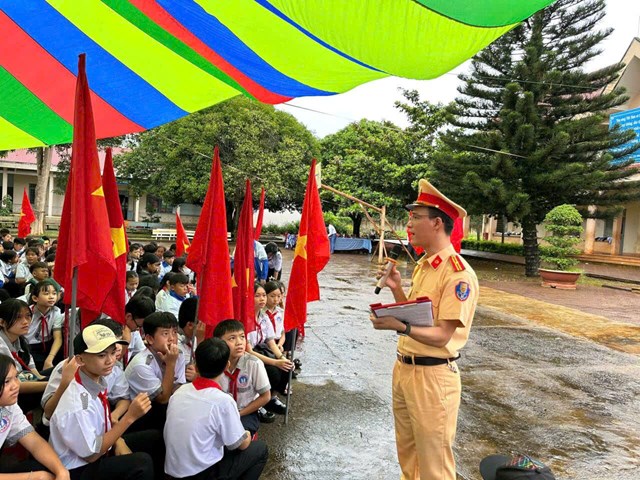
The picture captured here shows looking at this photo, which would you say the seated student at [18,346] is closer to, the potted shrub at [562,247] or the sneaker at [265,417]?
the sneaker at [265,417]

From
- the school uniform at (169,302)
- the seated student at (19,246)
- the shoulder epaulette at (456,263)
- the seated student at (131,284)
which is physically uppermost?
the shoulder epaulette at (456,263)

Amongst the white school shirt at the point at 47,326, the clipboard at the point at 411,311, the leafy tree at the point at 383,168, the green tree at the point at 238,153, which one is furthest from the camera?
the green tree at the point at 238,153

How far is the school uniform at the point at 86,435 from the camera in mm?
2277

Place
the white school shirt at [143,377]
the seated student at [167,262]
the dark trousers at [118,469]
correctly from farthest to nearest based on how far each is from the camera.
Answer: the seated student at [167,262] → the white school shirt at [143,377] → the dark trousers at [118,469]

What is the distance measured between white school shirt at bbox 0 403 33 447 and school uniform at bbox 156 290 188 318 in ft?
8.88

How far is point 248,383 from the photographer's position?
11.0ft

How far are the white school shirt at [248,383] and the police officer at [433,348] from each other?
1050 millimetres

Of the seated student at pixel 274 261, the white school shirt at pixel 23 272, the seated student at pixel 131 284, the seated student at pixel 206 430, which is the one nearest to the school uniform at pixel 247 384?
the seated student at pixel 206 430

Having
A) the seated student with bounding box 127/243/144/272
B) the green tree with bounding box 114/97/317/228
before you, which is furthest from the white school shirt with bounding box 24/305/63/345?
the green tree with bounding box 114/97/317/228

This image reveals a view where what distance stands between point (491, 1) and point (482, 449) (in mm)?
3231

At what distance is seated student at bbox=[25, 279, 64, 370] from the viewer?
4.17m

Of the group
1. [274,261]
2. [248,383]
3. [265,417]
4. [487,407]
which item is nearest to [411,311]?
[248,383]

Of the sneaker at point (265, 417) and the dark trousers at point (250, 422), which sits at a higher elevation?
the dark trousers at point (250, 422)

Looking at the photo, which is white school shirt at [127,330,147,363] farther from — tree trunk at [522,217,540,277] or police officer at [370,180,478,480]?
tree trunk at [522,217,540,277]
